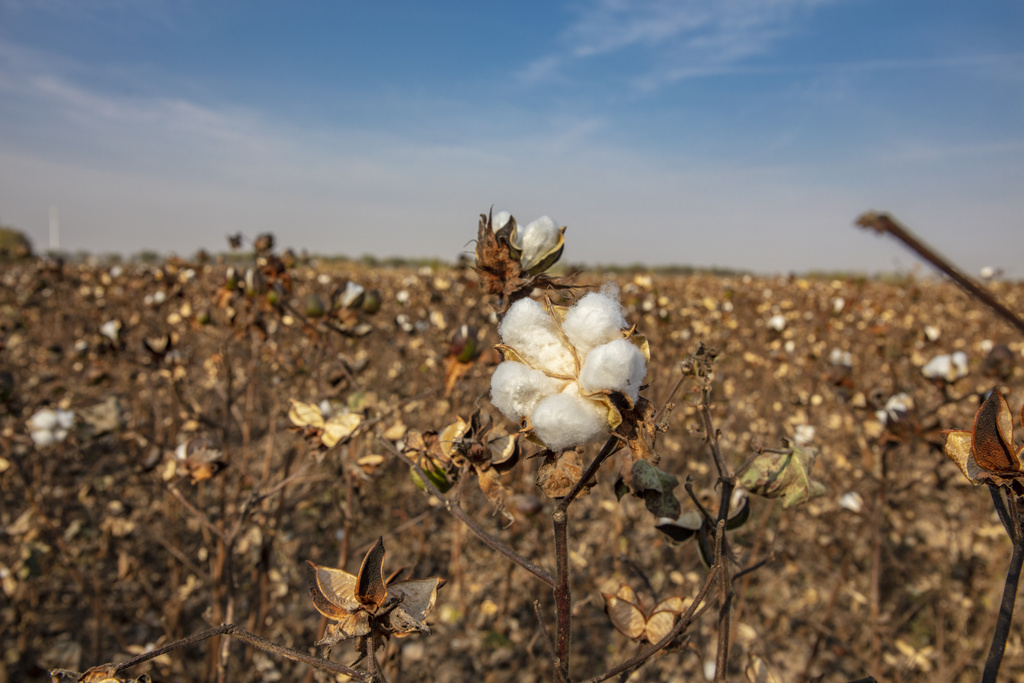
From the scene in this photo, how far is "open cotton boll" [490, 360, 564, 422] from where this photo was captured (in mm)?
607

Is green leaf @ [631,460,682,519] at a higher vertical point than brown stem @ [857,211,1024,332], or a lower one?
lower

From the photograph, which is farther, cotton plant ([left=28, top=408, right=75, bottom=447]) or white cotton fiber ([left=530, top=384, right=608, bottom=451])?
cotton plant ([left=28, top=408, right=75, bottom=447])

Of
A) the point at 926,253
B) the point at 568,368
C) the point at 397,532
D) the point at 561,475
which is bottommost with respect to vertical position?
the point at 397,532

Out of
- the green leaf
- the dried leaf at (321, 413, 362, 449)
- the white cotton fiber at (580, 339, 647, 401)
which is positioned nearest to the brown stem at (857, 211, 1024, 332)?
the white cotton fiber at (580, 339, 647, 401)

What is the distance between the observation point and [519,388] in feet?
1.99

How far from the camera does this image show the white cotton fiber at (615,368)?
545mm

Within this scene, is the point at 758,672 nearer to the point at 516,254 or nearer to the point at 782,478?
the point at 782,478

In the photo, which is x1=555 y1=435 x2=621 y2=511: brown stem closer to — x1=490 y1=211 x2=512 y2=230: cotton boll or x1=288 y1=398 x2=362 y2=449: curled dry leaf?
x1=490 y1=211 x2=512 y2=230: cotton boll

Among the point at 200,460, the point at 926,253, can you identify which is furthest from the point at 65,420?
the point at 926,253

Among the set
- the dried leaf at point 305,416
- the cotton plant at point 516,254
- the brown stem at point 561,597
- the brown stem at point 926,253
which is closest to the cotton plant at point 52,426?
the dried leaf at point 305,416

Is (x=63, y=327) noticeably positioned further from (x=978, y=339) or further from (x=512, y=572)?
(x=978, y=339)

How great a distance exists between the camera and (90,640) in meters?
2.42

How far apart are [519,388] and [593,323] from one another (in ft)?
0.35

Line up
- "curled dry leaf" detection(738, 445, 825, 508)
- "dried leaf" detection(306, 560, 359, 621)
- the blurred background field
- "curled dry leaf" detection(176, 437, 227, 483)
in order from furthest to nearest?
the blurred background field → "curled dry leaf" detection(176, 437, 227, 483) → "curled dry leaf" detection(738, 445, 825, 508) → "dried leaf" detection(306, 560, 359, 621)
